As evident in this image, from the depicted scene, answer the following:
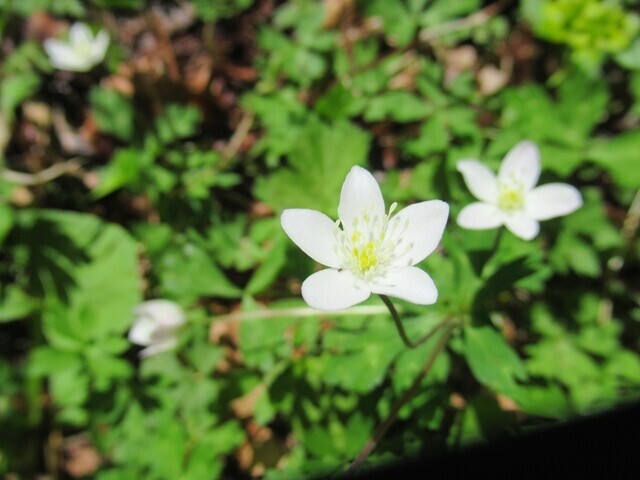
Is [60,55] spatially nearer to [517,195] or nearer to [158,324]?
[158,324]

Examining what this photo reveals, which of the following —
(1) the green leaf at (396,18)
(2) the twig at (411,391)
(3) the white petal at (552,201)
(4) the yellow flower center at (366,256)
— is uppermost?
(1) the green leaf at (396,18)

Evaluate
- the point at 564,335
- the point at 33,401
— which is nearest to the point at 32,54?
the point at 33,401

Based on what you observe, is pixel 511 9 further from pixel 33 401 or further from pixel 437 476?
pixel 33 401

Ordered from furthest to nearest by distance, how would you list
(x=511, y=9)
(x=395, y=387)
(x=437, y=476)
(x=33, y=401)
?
(x=511, y=9)
(x=33, y=401)
(x=395, y=387)
(x=437, y=476)

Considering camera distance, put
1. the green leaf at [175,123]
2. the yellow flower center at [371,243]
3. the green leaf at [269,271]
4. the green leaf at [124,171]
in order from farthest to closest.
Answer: the green leaf at [175,123] < the green leaf at [124,171] < the green leaf at [269,271] < the yellow flower center at [371,243]

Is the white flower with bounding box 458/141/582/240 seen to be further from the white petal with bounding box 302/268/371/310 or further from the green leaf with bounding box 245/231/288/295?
the green leaf with bounding box 245/231/288/295

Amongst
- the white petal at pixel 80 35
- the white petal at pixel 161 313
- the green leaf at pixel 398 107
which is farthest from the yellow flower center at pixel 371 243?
the white petal at pixel 80 35

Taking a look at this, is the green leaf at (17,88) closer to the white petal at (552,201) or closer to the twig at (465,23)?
the twig at (465,23)

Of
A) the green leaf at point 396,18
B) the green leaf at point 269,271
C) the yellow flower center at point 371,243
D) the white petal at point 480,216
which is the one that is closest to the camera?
the yellow flower center at point 371,243
